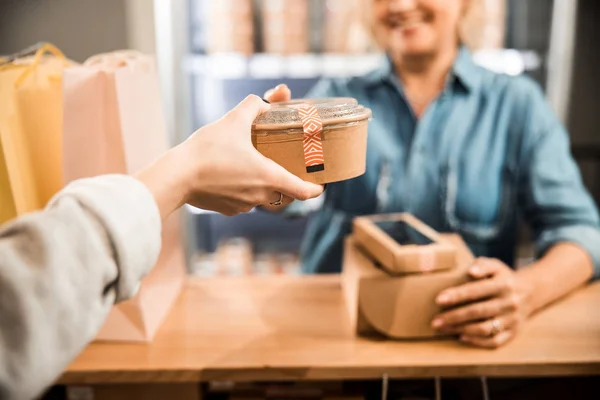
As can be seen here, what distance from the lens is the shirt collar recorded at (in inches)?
68.3

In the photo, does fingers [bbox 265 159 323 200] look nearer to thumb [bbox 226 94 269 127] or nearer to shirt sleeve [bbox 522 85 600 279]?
thumb [bbox 226 94 269 127]

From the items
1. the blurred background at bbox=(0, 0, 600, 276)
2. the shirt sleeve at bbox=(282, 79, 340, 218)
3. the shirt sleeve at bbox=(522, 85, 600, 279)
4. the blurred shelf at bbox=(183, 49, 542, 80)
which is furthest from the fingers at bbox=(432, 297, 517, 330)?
the blurred shelf at bbox=(183, 49, 542, 80)

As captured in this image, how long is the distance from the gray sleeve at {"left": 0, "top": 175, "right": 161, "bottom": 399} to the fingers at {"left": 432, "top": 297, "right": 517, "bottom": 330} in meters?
0.68

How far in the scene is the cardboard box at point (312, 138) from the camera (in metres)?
0.76

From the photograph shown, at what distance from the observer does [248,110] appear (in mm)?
742

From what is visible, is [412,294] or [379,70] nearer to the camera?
[412,294]

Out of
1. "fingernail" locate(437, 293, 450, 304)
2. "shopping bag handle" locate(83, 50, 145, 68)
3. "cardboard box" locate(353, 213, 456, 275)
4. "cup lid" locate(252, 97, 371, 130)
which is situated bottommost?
"fingernail" locate(437, 293, 450, 304)

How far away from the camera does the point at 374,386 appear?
3.81 feet

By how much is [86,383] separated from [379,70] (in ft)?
4.30

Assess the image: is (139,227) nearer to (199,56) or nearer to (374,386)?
(374,386)

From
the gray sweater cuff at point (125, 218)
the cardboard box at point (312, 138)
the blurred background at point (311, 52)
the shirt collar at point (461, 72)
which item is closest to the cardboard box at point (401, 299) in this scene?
the cardboard box at point (312, 138)

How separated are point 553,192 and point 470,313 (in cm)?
61

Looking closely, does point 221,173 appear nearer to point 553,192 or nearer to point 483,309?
point 483,309

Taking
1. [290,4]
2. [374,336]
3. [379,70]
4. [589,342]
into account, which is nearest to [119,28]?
[290,4]
